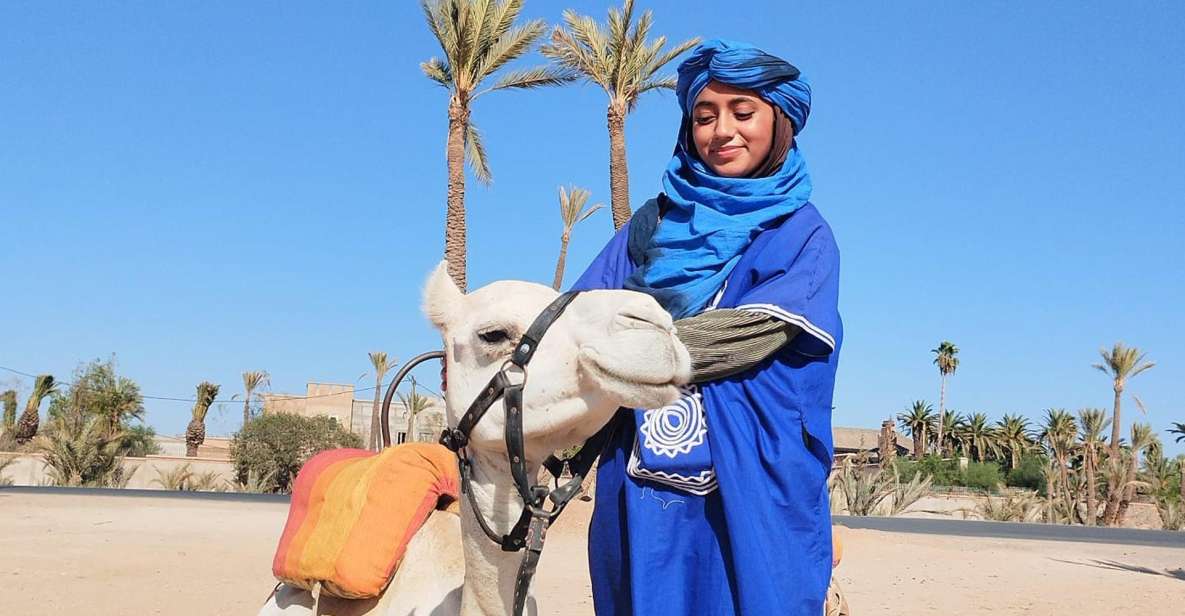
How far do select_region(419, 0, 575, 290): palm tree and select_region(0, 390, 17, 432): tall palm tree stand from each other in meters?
32.1

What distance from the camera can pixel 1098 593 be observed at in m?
12.0

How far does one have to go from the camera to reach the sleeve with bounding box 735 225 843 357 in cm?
208

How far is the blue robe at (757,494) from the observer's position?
6.71 ft

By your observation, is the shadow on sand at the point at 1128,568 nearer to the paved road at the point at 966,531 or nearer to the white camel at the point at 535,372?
the paved road at the point at 966,531

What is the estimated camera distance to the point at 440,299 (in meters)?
2.10

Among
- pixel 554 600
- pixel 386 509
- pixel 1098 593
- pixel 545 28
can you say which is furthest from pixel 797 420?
pixel 545 28

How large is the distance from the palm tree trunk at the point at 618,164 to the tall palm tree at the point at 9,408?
33804 millimetres

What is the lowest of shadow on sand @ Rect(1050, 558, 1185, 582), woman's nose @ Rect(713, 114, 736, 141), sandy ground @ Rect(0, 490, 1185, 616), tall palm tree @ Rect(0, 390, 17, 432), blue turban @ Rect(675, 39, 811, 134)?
shadow on sand @ Rect(1050, 558, 1185, 582)

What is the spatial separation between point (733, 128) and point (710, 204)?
0.66 feet

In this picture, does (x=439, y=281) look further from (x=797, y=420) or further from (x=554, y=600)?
(x=554, y=600)

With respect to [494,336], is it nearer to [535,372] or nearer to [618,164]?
[535,372]

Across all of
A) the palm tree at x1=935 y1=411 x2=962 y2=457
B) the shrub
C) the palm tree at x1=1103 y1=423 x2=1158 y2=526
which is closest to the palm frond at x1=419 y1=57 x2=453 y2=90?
the palm tree at x1=1103 y1=423 x2=1158 y2=526

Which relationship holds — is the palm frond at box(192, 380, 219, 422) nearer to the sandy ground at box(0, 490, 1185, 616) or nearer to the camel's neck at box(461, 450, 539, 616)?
the sandy ground at box(0, 490, 1185, 616)

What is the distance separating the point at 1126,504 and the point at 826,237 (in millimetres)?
36865
